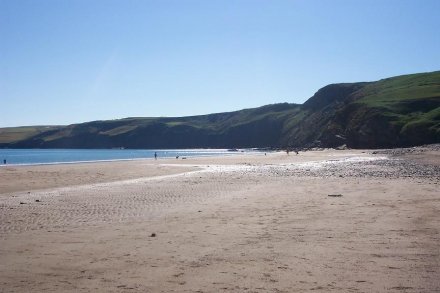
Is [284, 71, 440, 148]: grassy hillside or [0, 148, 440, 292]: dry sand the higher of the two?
[284, 71, 440, 148]: grassy hillside

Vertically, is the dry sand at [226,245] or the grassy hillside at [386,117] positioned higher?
the grassy hillside at [386,117]

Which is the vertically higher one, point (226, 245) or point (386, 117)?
point (386, 117)

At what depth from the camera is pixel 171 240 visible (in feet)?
34.4

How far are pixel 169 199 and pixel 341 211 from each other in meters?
8.19

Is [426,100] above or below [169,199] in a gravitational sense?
above

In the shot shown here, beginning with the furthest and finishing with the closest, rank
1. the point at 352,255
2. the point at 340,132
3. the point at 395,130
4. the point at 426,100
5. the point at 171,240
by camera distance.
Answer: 1. the point at 340,132
2. the point at 426,100
3. the point at 395,130
4. the point at 171,240
5. the point at 352,255

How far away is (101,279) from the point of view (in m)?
7.34

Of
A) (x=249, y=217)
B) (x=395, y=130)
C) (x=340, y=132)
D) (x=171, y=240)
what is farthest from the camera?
(x=340, y=132)

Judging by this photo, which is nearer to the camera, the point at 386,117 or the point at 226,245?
the point at 226,245

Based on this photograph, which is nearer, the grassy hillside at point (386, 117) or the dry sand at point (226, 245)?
the dry sand at point (226, 245)

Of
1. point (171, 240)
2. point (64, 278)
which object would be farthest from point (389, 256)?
point (64, 278)

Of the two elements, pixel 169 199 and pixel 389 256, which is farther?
pixel 169 199

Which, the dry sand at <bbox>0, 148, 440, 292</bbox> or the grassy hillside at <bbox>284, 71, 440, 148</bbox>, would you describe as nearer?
the dry sand at <bbox>0, 148, 440, 292</bbox>

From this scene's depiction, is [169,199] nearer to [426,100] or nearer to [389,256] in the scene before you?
[389,256]
